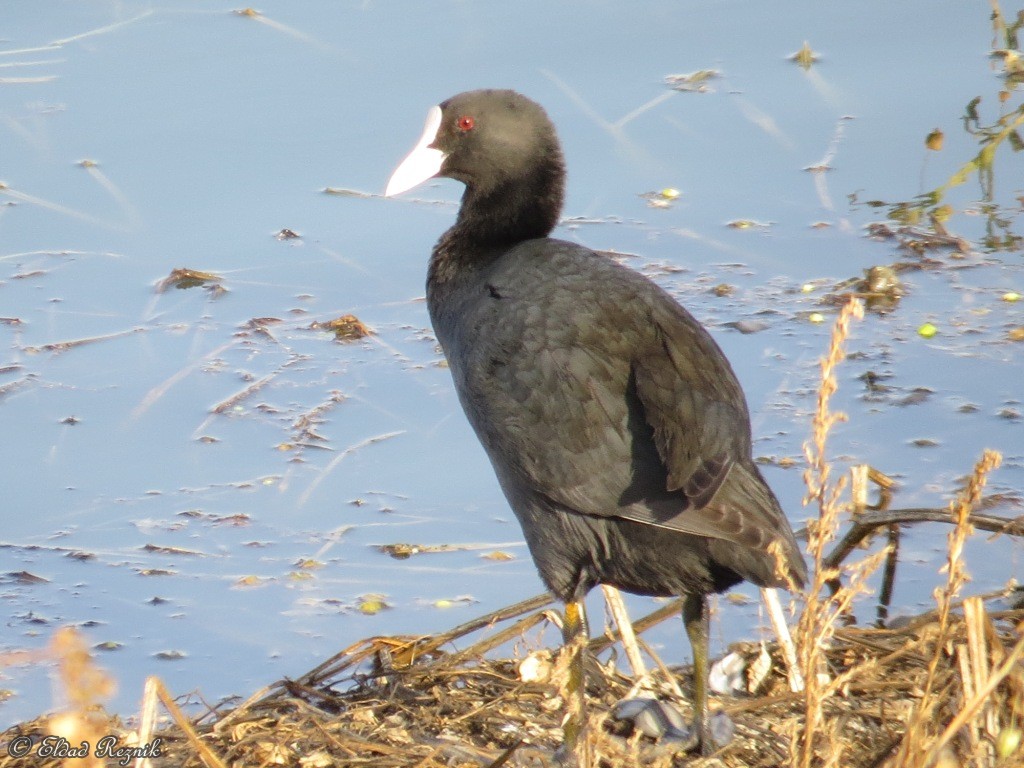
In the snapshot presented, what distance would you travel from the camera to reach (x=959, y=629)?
2.68 meters

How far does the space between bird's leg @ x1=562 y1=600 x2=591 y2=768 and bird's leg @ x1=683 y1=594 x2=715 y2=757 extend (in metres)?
0.21

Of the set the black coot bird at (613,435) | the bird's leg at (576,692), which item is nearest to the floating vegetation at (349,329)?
the black coot bird at (613,435)

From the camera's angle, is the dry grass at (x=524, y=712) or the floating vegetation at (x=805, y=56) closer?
the dry grass at (x=524, y=712)

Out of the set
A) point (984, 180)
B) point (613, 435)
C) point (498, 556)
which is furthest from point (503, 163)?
point (984, 180)

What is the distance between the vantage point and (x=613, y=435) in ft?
9.87

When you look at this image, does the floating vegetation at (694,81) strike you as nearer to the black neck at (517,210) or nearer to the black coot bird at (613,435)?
the black neck at (517,210)

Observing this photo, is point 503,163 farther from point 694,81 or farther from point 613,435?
point 694,81

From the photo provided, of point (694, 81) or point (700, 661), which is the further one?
point (694, 81)

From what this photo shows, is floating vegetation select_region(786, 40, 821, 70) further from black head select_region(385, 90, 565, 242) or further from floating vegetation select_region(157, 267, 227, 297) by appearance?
black head select_region(385, 90, 565, 242)

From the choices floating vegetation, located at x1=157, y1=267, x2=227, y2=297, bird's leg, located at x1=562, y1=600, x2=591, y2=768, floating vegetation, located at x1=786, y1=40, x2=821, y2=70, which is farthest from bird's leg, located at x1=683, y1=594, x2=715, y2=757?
floating vegetation, located at x1=786, y1=40, x2=821, y2=70

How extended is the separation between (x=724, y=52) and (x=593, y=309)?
11.2ft

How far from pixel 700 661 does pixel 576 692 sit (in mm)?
979

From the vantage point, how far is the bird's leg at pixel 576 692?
2.00m

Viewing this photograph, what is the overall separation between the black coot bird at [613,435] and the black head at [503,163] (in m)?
0.26
